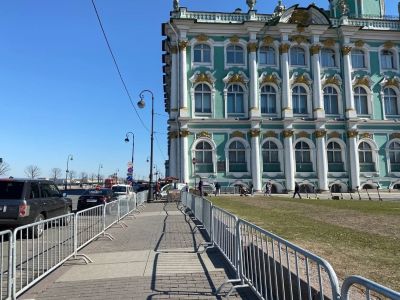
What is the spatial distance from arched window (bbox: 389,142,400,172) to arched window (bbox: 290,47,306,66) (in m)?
13.8

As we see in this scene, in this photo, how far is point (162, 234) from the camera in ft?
44.7

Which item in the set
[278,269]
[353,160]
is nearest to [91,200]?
[278,269]

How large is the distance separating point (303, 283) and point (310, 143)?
4238 cm

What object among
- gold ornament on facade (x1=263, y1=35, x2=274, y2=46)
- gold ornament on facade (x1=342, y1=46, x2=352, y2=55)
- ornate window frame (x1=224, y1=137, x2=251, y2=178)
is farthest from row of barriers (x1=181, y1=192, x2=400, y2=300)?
gold ornament on facade (x1=342, y1=46, x2=352, y2=55)

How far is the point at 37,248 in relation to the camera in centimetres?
766

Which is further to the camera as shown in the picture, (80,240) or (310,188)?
(310,188)

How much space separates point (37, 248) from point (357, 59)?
47.5 meters

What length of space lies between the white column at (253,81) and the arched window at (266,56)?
4.57 ft

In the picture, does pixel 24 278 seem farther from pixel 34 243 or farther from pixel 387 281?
pixel 387 281

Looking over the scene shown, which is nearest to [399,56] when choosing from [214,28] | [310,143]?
[310,143]

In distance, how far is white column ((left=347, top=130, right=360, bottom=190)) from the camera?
45.4 metres

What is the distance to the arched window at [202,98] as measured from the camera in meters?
45.0

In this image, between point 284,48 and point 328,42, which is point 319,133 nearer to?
point 284,48

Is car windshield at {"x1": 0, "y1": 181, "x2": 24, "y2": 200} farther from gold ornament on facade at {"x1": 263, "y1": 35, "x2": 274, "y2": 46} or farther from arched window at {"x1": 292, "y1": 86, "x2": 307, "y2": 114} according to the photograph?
gold ornament on facade at {"x1": 263, "y1": 35, "x2": 274, "y2": 46}
